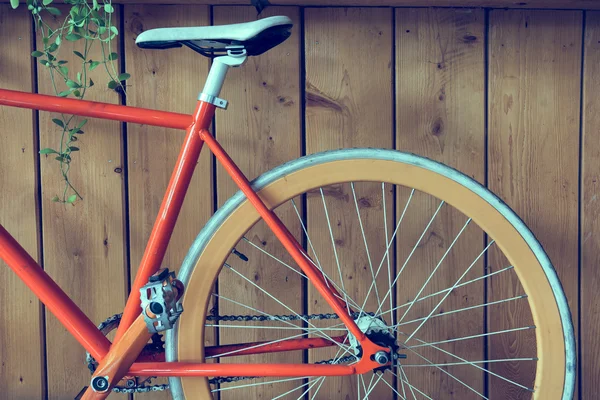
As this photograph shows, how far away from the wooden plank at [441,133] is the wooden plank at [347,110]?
Answer: 0.12ft

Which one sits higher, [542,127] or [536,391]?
[542,127]

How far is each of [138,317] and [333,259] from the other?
0.42 metres

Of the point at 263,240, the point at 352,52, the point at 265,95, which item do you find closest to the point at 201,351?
the point at 263,240

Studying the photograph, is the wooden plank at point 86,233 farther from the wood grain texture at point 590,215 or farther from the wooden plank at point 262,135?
the wood grain texture at point 590,215

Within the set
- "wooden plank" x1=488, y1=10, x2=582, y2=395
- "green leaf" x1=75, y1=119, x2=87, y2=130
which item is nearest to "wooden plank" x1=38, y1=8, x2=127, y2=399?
"green leaf" x1=75, y1=119, x2=87, y2=130

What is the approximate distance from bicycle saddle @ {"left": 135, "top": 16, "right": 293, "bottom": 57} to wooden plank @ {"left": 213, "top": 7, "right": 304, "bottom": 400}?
0.25m

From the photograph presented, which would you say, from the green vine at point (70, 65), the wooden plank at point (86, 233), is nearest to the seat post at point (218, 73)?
the green vine at point (70, 65)

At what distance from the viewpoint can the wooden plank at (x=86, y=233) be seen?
3.51 ft

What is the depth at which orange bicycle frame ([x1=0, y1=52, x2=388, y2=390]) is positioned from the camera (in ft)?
2.66

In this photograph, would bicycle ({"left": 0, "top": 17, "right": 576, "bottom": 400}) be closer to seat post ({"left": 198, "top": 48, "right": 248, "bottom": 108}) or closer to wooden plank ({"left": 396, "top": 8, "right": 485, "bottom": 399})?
seat post ({"left": 198, "top": 48, "right": 248, "bottom": 108})

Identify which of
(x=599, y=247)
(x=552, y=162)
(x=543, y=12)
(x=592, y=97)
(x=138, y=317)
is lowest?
(x=138, y=317)

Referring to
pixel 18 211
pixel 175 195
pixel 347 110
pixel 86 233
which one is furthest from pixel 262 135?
pixel 18 211

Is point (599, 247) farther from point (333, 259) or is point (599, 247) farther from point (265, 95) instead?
point (265, 95)

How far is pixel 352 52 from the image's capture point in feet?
3.48
